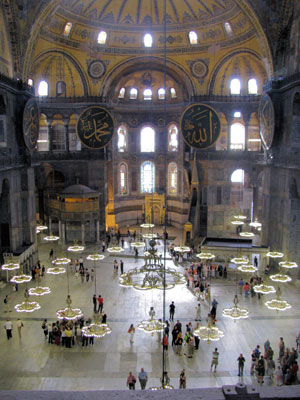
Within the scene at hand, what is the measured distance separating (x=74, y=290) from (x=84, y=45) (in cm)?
1440

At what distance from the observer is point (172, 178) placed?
94.3ft

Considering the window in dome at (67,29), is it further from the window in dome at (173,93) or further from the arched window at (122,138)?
the window in dome at (173,93)

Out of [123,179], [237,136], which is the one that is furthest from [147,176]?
[237,136]

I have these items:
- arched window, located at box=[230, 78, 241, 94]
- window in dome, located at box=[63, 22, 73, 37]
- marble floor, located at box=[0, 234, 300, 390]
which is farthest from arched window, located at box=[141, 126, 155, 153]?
marble floor, located at box=[0, 234, 300, 390]

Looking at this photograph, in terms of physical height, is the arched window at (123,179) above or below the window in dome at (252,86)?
below

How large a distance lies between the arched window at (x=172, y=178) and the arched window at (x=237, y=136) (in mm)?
4270

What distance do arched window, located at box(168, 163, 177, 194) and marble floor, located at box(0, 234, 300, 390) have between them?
12.4m

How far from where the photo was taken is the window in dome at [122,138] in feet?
92.6

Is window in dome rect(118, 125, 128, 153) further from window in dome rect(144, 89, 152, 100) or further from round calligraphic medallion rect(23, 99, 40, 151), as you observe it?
round calligraphic medallion rect(23, 99, 40, 151)

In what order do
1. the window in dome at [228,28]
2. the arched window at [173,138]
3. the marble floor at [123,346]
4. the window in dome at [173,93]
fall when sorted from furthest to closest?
the arched window at [173,138], the window in dome at [173,93], the window in dome at [228,28], the marble floor at [123,346]

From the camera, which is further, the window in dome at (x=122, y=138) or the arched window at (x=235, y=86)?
the window in dome at (x=122, y=138)

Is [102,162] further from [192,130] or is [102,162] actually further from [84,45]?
[192,130]

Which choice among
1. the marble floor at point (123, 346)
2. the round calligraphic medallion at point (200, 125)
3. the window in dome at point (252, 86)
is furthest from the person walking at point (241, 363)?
the window in dome at point (252, 86)

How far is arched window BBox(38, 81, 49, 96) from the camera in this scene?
24923 mm
